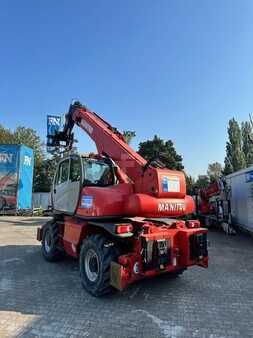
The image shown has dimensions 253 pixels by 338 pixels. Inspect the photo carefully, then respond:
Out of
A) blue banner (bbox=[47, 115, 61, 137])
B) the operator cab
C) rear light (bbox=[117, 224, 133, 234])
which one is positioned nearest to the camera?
rear light (bbox=[117, 224, 133, 234])

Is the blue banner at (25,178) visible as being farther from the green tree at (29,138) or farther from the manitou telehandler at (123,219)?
the green tree at (29,138)

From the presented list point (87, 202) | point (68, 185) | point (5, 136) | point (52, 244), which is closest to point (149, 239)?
point (87, 202)

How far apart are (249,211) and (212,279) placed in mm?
5589

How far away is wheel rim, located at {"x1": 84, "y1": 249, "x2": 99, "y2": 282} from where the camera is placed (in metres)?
5.23

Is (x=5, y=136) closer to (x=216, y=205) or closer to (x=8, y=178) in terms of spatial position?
(x=8, y=178)

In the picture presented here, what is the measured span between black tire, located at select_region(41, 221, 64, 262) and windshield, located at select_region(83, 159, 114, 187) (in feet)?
6.92

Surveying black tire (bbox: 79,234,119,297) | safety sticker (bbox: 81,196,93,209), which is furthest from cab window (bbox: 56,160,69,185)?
black tire (bbox: 79,234,119,297)

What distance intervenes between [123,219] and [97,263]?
90cm

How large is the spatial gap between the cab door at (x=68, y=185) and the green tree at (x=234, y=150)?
36243mm

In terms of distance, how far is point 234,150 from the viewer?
136ft

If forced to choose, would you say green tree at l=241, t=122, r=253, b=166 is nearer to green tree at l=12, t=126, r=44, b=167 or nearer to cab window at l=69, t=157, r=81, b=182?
green tree at l=12, t=126, r=44, b=167

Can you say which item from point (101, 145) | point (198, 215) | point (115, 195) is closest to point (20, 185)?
point (198, 215)

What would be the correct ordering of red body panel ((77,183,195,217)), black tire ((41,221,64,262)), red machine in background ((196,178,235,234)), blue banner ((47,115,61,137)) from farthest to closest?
red machine in background ((196,178,235,234)), blue banner ((47,115,61,137)), black tire ((41,221,64,262)), red body panel ((77,183,195,217))

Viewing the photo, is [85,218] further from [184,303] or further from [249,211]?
[249,211]
